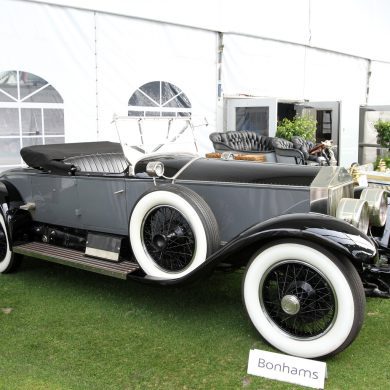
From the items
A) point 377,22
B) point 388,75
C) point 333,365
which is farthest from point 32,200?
point 388,75

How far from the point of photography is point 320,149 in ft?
26.0

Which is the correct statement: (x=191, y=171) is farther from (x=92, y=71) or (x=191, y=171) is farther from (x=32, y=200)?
(x=92, y=71)

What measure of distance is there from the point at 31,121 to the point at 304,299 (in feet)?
17.2

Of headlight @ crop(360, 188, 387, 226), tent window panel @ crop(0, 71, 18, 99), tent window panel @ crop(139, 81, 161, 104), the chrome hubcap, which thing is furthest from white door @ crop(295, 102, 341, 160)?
the chrome hubcap

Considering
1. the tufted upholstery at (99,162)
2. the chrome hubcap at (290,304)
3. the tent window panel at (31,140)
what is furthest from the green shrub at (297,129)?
the chrome hubcap at (290,304)

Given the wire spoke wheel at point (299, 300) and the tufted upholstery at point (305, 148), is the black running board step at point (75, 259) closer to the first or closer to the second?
the wire spoke wheel at point (299, 300)

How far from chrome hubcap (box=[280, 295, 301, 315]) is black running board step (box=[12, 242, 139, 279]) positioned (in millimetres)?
1024

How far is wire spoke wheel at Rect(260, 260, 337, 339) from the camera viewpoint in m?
2.46

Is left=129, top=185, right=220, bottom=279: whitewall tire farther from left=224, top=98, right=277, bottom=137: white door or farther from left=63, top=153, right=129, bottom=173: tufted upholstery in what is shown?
left=224, top=98, right=277, bottom=137: white door

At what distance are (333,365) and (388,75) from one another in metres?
14.3

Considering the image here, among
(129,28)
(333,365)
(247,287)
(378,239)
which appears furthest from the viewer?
(129,28)

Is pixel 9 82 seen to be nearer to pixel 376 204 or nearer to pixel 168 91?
pixel 168 91

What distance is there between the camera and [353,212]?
2.79 m

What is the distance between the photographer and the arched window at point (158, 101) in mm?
7961
